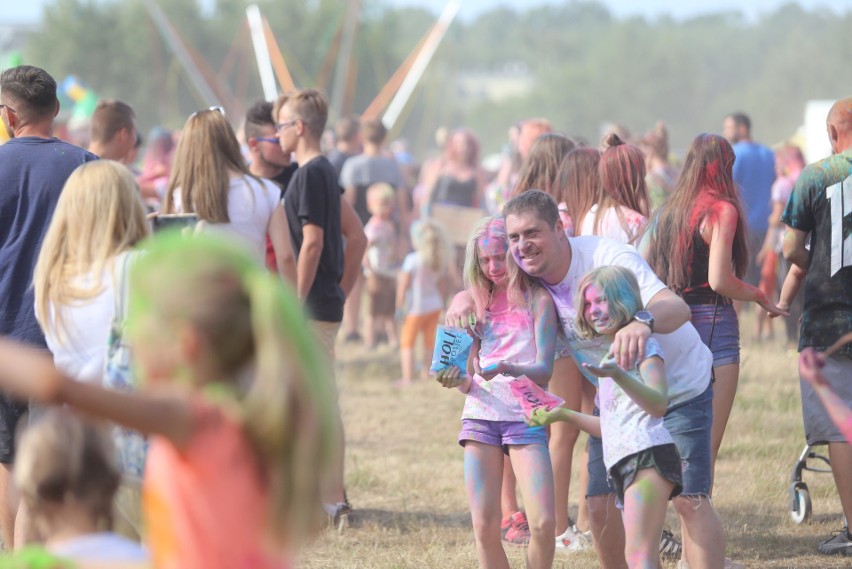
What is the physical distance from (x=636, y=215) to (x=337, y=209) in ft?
5.01

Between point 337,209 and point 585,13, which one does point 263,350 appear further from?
point 585,13

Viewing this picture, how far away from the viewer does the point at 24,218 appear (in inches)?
183

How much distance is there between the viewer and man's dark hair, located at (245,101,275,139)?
246 inches

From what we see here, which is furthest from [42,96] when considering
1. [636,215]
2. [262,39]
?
[262,39]

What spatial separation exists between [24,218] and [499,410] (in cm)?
199

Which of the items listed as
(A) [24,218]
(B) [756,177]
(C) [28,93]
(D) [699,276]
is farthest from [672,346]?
(B) [756,177]

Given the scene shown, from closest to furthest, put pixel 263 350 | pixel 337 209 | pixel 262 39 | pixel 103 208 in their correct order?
pixel 263 350 → pixel 103 208 → pixel 337 209 → pixel 262 39

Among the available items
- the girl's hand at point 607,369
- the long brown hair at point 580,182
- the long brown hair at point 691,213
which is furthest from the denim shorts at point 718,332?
the girl's hand at point 607,369

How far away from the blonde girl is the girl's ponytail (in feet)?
4.16

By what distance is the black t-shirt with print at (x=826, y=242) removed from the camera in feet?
17.4

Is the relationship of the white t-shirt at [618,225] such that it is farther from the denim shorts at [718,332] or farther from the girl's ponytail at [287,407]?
the girl's ponytail at [287,407]

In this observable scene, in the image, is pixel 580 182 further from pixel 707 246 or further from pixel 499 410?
pixel 499 410

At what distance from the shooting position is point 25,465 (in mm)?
2484

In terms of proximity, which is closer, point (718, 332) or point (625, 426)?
point (625, 426)
